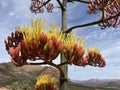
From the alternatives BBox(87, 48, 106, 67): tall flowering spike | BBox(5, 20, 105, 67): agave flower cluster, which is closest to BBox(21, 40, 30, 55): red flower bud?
BBox(5, 20, 105, 67): agave flower cluster

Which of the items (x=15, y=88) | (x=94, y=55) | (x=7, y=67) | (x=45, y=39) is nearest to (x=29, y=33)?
(x=45, y=39)

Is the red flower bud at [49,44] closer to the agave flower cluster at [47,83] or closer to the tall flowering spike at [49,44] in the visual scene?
the tall flowering spike at [49,44]

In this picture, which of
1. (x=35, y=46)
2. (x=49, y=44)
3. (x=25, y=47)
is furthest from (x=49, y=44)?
(x=25, y=47)

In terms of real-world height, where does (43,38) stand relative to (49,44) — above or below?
above

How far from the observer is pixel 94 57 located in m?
9.00

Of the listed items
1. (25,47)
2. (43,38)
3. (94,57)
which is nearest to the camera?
(43,38)

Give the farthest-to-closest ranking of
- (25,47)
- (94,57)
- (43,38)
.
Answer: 1. (94,57)
2. (25,47)
3. (43,38)

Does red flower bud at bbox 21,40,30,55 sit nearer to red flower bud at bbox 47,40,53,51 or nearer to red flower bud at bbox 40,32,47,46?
red flower bud at bbox 40,32,47,46

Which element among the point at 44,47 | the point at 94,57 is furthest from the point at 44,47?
the point at 94,57

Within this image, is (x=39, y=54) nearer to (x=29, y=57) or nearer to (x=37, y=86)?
(x=29, y=57)

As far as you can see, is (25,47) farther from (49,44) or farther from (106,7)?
(106,7)

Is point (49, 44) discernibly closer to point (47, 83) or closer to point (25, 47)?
point (25, 47)

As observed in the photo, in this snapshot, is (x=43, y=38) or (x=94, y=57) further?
(x=94, y=57)

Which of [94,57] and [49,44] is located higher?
[49,44]
